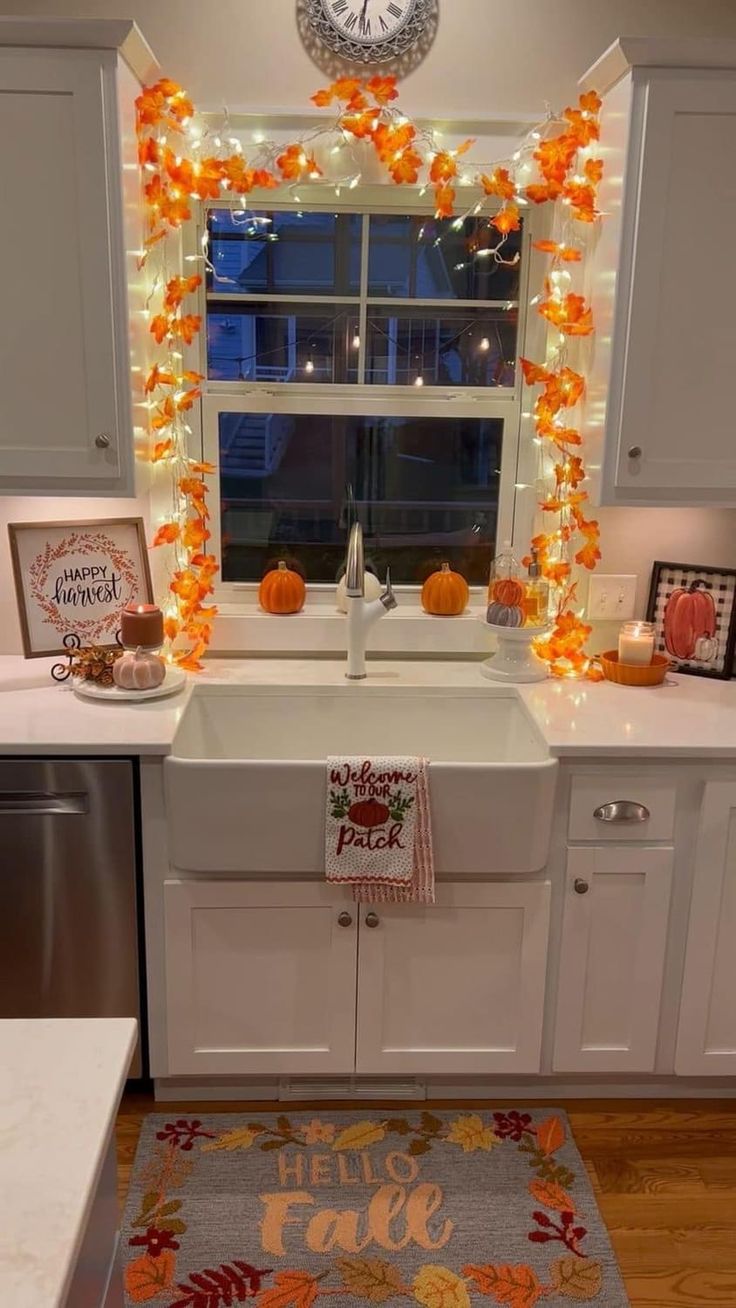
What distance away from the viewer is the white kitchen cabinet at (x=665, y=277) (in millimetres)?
2143

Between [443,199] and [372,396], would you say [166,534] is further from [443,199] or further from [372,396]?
[443,199]

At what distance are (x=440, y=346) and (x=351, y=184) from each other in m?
0.45

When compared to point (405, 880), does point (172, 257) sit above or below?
above

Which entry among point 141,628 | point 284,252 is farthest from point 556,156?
point 141,628

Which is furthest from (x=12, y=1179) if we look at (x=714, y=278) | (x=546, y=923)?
(x=714, y=278)

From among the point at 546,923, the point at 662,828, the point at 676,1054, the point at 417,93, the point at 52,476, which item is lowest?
the point at 676,1054

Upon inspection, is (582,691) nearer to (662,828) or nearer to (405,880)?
(662,828)

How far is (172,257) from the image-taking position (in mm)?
2516

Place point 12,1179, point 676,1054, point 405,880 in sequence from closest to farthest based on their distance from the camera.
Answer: point 12,1179
point 405,880
point 676,1054

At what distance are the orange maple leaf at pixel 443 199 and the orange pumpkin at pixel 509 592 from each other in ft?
2.91

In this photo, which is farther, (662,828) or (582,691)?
(582,691)

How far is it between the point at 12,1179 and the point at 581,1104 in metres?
1.79

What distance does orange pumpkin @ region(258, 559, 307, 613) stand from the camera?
2715 mm

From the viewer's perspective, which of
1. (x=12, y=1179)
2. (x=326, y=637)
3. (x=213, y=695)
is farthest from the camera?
(x=326, y=637)
